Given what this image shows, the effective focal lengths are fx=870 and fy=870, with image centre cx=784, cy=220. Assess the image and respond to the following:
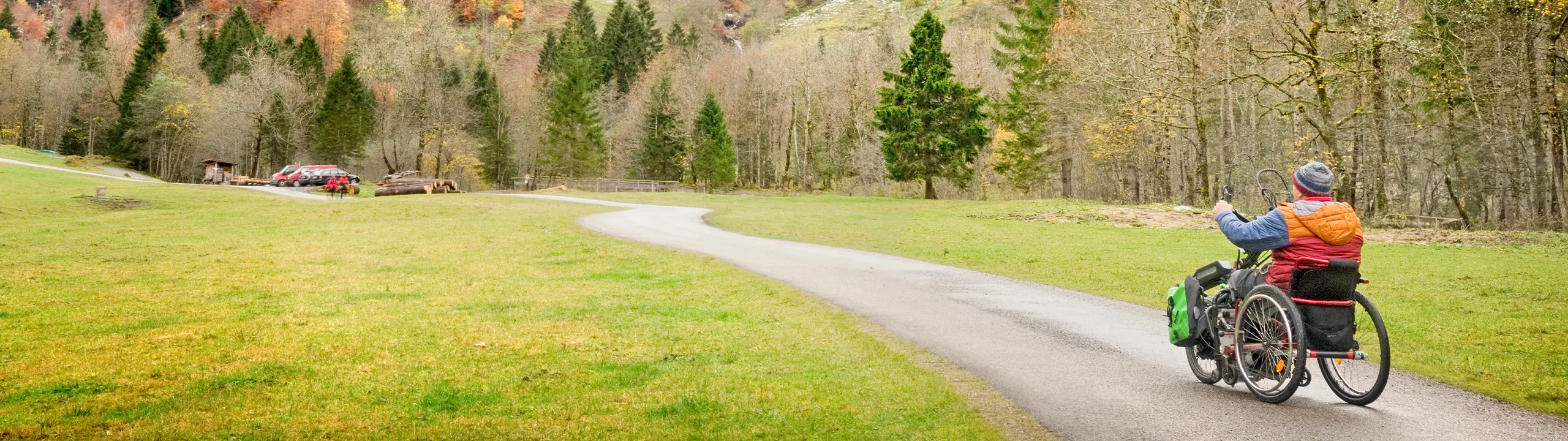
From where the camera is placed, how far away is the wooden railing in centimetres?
6088

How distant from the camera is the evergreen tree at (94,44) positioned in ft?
288

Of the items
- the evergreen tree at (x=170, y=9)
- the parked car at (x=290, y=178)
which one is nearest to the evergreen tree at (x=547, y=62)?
the parked car at (x=290, y=178)

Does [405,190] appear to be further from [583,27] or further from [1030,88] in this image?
[583,27]

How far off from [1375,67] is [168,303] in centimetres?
2837

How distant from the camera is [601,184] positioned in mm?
60969

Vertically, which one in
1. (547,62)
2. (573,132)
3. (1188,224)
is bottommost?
(1188,224)

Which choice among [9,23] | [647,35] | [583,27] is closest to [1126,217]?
[647,35]

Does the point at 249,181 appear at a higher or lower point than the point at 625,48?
lower

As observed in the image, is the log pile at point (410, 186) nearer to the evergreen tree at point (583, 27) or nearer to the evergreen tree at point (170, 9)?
the evergreen tree at point (583, 27)

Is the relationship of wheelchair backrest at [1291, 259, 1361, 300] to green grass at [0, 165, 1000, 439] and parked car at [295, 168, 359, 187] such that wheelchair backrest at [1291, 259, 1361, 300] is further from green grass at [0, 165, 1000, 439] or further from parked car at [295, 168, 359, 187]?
parked car at [295, 168, 359, 187]

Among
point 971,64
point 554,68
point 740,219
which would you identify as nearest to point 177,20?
point 554,68

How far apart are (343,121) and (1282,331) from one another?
8548 centimetres

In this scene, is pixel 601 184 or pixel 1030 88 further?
pixel 601 184

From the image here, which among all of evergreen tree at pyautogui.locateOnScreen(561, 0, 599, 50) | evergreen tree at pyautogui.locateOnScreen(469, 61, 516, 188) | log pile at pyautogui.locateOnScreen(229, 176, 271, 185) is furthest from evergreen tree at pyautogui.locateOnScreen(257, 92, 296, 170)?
evergreen tree at pyautogui.locateOnScreen(561, 0, 599, 50)
